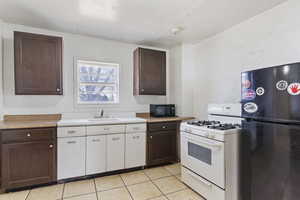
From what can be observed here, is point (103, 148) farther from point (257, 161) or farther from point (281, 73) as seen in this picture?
point (281, 73)

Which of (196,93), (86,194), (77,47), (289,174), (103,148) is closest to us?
(289,174)

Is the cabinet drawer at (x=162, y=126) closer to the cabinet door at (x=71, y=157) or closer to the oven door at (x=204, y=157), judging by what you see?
the oven door at (x=204, y=157)

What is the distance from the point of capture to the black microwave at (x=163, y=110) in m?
3.31

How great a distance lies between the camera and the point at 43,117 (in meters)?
2.62

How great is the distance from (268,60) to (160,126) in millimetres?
1870

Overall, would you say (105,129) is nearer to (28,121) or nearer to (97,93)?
(97,93)

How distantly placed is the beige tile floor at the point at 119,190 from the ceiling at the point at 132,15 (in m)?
2.39

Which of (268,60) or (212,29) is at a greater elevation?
(212,29)

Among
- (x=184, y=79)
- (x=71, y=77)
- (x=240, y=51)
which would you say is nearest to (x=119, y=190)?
(x=71, y=77)

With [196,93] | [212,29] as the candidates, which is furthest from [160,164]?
[212,29]

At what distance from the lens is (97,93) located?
3096 mm

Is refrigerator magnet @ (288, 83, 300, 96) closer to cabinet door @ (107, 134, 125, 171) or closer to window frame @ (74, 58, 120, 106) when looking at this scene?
cabinet door @ (107, 134, 125, 171)

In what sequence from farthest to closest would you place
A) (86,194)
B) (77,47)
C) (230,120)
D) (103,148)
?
(77,47) < (103,148) < (230,120) < (86,194)

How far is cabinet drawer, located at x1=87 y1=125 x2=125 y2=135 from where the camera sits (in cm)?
243
